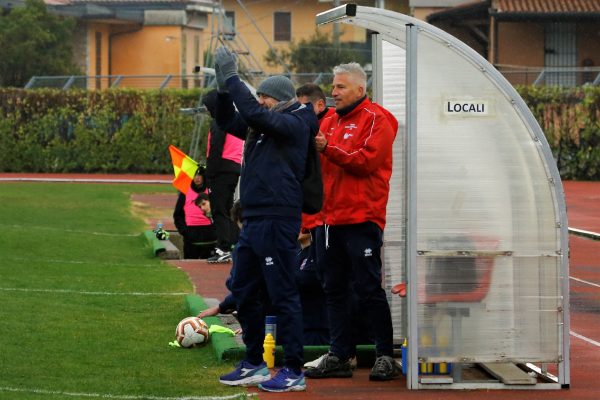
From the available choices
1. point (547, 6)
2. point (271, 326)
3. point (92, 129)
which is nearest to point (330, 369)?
point (271, 326)

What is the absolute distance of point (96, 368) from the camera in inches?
374

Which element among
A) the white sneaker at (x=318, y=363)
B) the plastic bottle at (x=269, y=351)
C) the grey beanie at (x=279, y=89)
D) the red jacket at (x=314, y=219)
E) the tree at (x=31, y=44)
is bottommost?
the white sneaker at (x=318, y=363)

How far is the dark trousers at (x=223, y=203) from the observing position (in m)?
17.0

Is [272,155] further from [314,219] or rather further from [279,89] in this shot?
[314,219]

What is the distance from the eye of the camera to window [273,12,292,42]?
7219 cm

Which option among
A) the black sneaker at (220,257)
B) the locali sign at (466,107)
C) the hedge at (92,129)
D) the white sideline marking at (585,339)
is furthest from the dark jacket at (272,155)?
the hedge at (92,129)

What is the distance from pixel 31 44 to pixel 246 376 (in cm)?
4550

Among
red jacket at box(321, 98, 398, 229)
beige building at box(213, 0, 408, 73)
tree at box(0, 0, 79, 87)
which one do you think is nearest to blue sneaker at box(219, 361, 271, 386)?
red jacket at box(321, 98, 398, 229)

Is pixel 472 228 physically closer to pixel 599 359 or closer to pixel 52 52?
pixel 599 359

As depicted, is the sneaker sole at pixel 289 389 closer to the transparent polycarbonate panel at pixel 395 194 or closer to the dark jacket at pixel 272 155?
the dark jacket at pixel 272 155

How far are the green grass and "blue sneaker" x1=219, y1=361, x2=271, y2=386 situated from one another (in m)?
0.08

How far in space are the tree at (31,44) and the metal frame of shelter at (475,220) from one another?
4510 cm

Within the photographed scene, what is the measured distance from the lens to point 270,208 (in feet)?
28.7

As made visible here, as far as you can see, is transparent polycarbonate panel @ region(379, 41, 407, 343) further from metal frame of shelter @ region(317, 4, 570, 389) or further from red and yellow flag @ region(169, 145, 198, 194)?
red and yellow flag @ region(169, 145, 198, 194)
